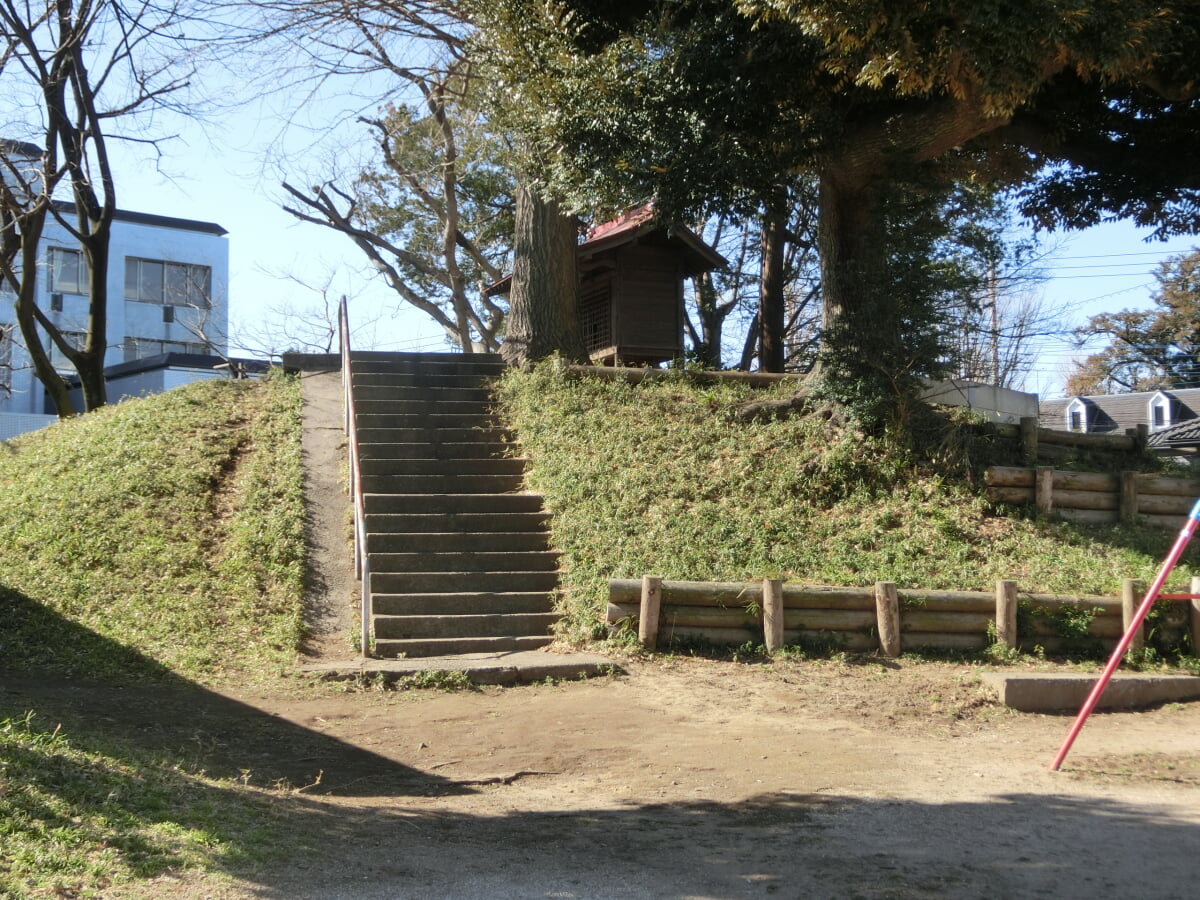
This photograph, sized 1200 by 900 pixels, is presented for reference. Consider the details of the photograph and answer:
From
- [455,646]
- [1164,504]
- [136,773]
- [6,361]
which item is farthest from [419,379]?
[6,361]

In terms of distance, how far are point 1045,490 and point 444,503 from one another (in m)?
6.54

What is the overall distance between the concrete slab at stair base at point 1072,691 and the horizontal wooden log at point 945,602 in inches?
35.9

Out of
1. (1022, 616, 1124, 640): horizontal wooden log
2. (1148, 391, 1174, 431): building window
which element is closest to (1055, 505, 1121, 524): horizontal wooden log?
(1022, 616, 1124, 640): horizontal wooden log

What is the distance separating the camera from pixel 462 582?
1021 centimetres

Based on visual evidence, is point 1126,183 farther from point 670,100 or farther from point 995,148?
point 670,100

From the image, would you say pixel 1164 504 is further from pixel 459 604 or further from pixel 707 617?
pixel 459 604

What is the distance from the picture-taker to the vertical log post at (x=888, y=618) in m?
8.84

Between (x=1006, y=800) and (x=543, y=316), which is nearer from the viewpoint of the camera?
(x=1006, y=800)

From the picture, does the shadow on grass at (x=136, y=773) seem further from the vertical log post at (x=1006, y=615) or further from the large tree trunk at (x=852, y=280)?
the large tree trunk at (x=852, y=280)

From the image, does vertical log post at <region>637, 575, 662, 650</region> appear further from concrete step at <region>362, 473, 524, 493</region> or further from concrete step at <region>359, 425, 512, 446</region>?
concrete step at <region>359, 425, 512, 446</region>

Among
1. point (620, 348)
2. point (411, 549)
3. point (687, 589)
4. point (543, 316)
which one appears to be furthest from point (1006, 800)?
point (620, 348)

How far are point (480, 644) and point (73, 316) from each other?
28944 mm

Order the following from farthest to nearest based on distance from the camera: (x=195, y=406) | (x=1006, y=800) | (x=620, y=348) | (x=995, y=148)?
(x=620, y=348)
(x=195, y=406)
(x=995, y=148)
(x=1006, y=800)

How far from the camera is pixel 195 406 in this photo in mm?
14625
